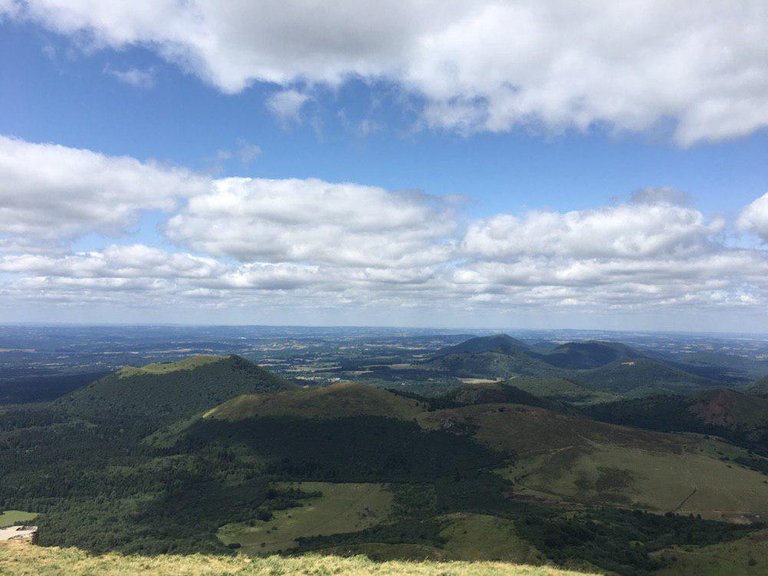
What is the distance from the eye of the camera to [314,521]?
551 ft

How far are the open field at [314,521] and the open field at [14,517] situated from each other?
80.2 m

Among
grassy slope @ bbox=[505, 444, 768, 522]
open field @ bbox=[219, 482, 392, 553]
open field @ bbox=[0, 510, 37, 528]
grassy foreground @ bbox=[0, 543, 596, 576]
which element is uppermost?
grassy foreground @ bbox=[0, 543, 596, 576]

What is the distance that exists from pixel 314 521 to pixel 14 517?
11735 cm

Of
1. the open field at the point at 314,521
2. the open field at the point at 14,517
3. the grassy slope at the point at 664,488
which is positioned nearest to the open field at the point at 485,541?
the open field at the point at 314,521

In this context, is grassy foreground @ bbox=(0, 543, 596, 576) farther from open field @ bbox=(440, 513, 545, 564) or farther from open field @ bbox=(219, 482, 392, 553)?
open field @ bbox=(219, 482, 392, 553)

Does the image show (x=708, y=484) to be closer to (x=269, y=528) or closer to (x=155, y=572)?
(x=269, y=528)

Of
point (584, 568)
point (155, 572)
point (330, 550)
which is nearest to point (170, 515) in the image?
point (330, 550)

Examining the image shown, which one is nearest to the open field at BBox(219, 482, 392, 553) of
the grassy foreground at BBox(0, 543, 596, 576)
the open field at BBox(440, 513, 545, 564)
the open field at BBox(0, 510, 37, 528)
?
the open field at BBox(440, 513, 545, 564)

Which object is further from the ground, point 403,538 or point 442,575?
point 442,575

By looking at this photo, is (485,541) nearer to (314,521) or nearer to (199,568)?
(199,568)

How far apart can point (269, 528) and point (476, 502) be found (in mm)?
72635

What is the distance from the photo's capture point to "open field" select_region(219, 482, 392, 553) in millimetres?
147125

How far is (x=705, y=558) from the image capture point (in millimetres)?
92562

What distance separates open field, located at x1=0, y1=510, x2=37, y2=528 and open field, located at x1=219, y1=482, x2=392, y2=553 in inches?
3159
